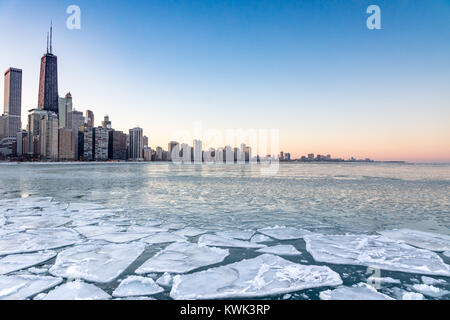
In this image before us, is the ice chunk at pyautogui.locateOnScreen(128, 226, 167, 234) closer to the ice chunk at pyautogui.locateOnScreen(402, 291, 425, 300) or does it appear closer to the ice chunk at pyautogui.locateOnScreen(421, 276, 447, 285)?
the ice chunk at pyautogui.locateOnScreen(402, 291, 425, 300)

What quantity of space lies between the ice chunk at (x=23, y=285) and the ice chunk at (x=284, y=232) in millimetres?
4724

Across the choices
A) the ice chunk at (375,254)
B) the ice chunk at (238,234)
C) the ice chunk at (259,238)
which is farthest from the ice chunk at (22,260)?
the ice chunk at (375,254)

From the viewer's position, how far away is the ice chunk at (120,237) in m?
6.15

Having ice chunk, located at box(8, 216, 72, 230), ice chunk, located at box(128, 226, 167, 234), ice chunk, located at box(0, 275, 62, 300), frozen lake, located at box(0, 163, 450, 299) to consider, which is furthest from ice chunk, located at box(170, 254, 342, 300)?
ice chunk, located at box(8, 216, 72, 230)

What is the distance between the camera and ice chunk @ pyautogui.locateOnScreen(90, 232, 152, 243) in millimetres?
6148

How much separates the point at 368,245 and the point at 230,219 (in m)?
4.11

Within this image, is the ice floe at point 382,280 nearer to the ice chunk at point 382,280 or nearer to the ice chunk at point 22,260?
the ice chunk at point 382,280

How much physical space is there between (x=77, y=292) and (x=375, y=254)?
17.8 feet

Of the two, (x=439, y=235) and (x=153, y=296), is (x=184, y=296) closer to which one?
(x=153, y=296)

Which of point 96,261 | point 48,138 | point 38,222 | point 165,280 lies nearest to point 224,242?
point 165,280

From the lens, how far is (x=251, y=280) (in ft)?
13.3

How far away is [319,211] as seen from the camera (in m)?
10.2

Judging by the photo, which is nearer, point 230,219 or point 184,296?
point 184,296
